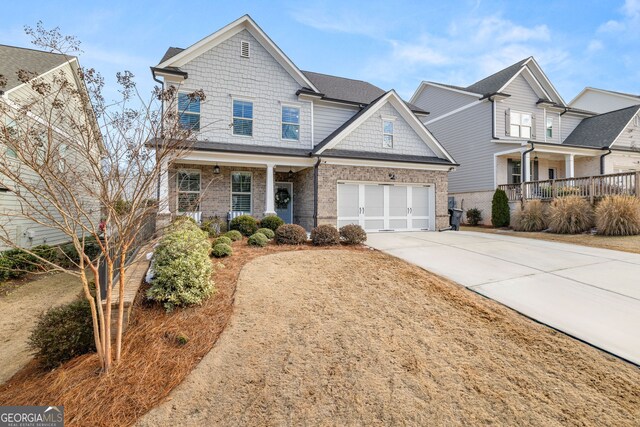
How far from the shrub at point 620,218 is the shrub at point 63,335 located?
590 inches

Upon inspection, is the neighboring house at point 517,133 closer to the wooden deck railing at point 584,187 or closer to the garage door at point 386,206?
the wooden deck railing at point 584,187

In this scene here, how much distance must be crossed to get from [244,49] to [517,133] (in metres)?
16.8

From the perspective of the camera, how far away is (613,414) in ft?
8.47

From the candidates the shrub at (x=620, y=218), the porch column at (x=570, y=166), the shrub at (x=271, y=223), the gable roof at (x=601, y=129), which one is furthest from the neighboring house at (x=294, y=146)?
the gable roof at (x=601, y=129)

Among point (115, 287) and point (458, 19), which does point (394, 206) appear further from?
point (115, 287)

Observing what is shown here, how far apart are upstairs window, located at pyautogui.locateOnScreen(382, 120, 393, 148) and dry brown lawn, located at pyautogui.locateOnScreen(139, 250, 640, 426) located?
9883mm

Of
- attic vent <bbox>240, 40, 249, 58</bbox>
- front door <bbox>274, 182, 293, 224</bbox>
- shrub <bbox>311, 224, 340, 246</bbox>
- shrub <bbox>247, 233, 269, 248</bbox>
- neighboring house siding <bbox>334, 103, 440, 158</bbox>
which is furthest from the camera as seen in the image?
front door <bbox>274, 182, 293, 224</bbox>

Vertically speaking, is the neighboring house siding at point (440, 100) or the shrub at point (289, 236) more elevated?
the neighboring house siding at point (440, 100)

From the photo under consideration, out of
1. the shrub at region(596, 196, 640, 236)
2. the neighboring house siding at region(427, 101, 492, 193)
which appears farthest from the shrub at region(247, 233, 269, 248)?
the neighboring house siding at region(427, 101, 492, 193)

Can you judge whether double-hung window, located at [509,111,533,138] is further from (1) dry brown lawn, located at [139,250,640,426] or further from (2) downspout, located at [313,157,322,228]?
(1) dry brown lawn, located at [139,250,640,426]

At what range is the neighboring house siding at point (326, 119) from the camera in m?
14.2

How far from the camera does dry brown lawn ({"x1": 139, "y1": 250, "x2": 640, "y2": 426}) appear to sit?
264 cm

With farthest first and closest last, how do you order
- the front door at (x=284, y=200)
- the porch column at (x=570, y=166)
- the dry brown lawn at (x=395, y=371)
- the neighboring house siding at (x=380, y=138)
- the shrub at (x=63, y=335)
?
the porch column at (x=570, y=166), the front door at (x=284, y=200), the neighboring house siding at (x=380, y=138), the shrub at (x=63, y=335), the dry brown lawn at (x=395, y=371)

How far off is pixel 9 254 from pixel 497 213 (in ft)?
66.1
